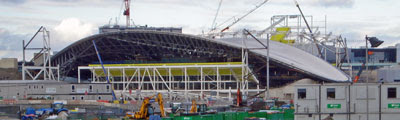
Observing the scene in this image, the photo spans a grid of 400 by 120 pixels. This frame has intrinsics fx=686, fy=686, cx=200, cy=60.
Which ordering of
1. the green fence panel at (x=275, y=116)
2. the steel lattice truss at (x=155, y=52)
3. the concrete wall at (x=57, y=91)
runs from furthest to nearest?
1. the steel lattice truss at (x=155, y=52)
2. the concrete wall at (x=57, y=91)
3. the green fence panel at (x=275, y=116)

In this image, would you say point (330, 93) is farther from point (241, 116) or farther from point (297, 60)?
point (297, 60)

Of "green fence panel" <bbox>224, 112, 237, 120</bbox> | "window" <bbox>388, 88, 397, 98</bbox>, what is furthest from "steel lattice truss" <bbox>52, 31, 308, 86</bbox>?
"window" <bbox>388, 88, 397, 98</bbox>

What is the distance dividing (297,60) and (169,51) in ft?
78.8

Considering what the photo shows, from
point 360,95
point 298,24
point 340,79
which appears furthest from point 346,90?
point 298,24

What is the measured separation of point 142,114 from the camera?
5788 centimetres

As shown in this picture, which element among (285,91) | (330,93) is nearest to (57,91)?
(285,91)

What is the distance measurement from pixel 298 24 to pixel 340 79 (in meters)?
41.3

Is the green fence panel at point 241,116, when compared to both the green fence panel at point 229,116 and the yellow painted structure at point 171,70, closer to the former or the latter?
the green fence panel at point 229,116

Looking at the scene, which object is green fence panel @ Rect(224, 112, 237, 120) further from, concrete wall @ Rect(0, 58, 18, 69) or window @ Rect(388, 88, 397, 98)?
concrete wall @ Rect(0, 58, 18, 69)

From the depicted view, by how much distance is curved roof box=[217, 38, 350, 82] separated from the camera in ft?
386

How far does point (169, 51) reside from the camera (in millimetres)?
129625

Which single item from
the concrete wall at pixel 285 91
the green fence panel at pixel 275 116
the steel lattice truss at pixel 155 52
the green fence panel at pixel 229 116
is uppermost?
the steel lattice truss at pixel 155 52

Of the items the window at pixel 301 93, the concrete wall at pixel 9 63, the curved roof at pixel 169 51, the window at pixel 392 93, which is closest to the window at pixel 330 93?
the window at pixel 301 93

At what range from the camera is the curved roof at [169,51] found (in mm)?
121062
